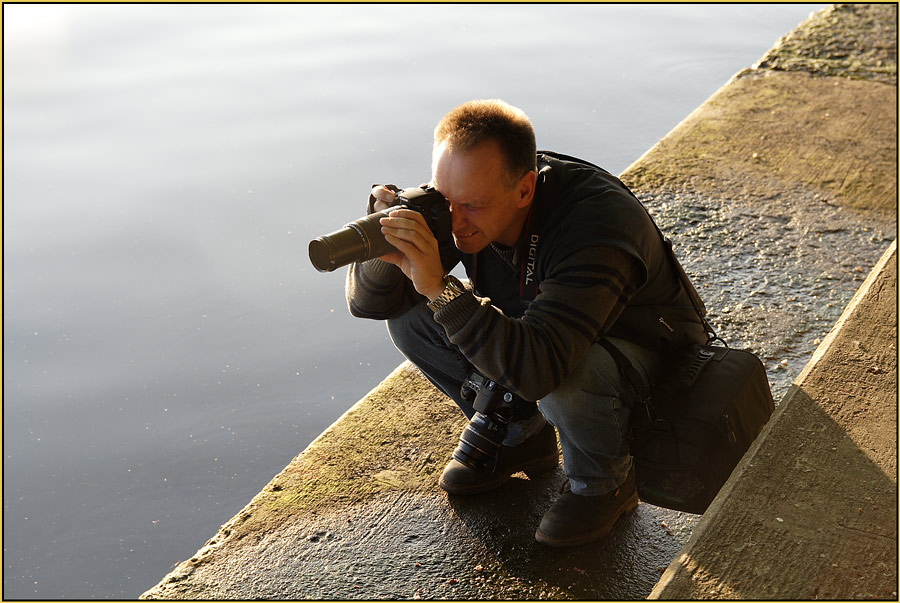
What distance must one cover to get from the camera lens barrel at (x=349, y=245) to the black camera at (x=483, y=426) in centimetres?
45

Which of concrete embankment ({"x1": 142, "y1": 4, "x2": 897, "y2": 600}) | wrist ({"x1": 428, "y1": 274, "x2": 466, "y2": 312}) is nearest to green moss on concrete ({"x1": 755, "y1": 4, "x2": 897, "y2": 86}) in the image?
concrete embankment ({"x1": 142, "y1": 4, "x2": 897, "y2": 600})

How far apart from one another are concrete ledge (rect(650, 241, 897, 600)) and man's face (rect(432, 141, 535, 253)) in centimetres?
64

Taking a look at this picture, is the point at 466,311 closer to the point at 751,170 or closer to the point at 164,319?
the point at 164,319

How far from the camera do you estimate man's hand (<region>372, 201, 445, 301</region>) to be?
69.0 inches

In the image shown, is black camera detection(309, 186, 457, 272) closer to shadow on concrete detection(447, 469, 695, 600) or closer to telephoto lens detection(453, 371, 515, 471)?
telephoto lens detection(453, 371, 515, 471)

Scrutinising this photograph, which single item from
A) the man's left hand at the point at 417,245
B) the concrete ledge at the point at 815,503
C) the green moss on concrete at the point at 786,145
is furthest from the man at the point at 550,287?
the green moss on concrete at the point at 786,145

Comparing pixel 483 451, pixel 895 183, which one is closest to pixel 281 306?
pixel 483 451

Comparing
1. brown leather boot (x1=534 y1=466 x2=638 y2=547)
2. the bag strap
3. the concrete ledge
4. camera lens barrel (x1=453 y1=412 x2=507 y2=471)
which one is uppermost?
the bag strap

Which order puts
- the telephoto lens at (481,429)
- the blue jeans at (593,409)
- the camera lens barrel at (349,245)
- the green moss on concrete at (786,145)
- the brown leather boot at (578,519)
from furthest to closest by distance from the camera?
the green moss on concrete at (786,145), the telephoto lens at (481,429), the brown leather boot at (578,519), the blue jeans at (593,409), the camera lens barrel at (349,245)

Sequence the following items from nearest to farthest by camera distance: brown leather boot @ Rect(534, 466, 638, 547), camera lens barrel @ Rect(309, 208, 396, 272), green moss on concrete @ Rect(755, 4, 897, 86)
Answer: camera lens barrel @ Rect(309, 208, 396, 272) → brown leather boot @ Rect(534, 466, 638, 547) → green moss on concrete @ Rect(755, 4, 897, 86)

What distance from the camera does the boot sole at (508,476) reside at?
7.05 feet

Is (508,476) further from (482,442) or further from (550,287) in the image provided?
(550,287)

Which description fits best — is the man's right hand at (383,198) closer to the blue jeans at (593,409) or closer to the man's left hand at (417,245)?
the man's left hand at (417,245)

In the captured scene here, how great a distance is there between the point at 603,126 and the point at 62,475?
2.86 metres
